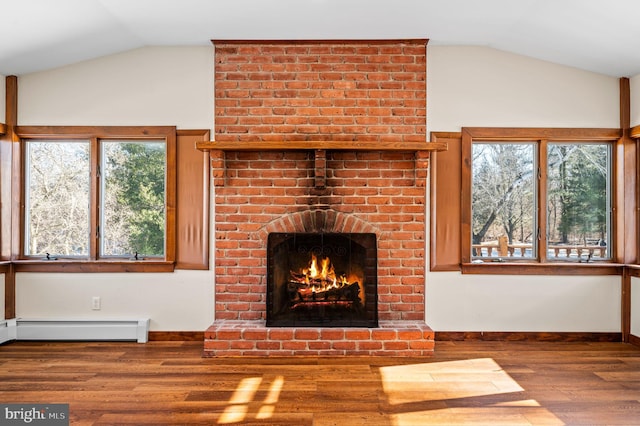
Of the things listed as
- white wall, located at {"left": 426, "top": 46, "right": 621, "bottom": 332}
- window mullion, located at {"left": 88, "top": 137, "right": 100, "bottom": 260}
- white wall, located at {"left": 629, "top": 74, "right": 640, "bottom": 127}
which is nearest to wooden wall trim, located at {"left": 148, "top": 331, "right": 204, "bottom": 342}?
window mullion, located at {"left": 88, "top": 137, "right": 100, "bottom": 260}

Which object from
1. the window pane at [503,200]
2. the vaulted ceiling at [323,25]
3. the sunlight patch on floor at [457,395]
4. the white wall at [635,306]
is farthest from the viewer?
the window pane at [503,200]

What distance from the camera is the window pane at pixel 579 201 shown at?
411cm

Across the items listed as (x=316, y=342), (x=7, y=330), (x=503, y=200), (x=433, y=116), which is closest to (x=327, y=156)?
(x=433, y=116)

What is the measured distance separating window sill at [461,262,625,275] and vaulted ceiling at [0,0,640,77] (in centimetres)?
175

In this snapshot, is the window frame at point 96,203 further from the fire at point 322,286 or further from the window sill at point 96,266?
the fire at point 322,286

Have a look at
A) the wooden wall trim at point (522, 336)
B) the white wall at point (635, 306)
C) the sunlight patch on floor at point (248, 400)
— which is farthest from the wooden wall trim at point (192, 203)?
the white wall at point (635, 306)

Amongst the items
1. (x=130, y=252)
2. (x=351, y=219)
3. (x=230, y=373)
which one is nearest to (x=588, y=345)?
(x=351, y=219)

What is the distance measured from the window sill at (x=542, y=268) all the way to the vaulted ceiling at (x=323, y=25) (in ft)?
5.76

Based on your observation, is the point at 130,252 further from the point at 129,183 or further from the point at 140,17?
the point at 140,17

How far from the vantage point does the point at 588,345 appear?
3.87m

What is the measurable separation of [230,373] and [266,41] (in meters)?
2.79

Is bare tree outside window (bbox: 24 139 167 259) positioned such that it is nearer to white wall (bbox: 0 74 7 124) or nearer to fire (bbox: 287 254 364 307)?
white wall (bbox: 0 74 7 124)

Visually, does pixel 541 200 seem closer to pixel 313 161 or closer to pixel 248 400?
pixel 313 161

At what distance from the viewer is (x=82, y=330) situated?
12.9 feet
